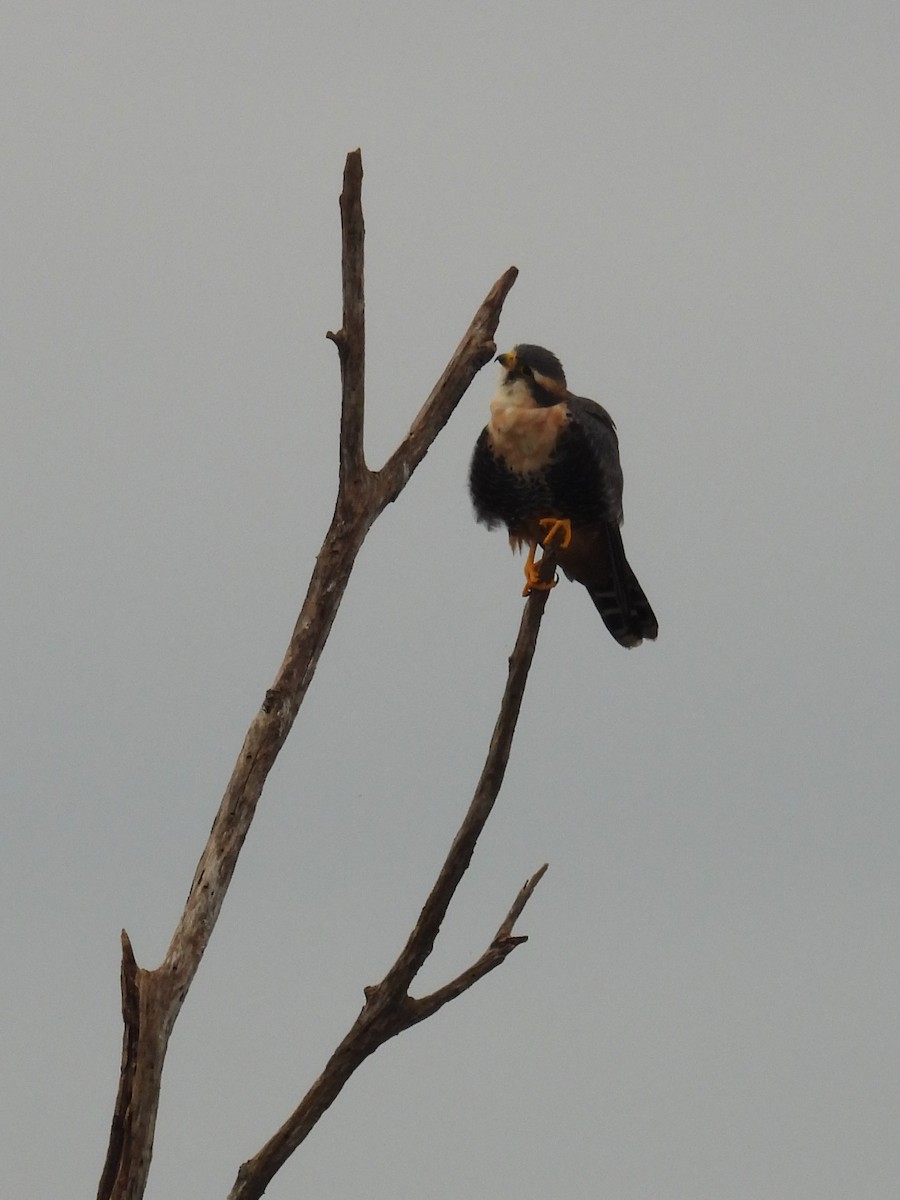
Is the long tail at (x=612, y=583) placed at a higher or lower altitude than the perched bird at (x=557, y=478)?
lower

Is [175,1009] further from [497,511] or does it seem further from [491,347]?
[497,511]

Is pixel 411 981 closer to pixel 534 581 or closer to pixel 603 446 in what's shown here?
pixel 534 581

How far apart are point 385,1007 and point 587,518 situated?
9.91 feet

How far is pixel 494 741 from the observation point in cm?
596

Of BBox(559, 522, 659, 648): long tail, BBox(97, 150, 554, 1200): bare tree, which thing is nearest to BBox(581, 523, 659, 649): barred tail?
BBox(559, 522, 659, 648): long tail

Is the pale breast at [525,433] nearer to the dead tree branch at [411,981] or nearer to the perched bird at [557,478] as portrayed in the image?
the perched bird at [557,478]

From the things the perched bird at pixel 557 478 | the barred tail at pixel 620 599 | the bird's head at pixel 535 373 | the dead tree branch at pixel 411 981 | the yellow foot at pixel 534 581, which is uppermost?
the bird's head at pixel 535 373

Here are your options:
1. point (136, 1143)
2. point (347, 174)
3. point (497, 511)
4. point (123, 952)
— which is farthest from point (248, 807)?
point (497, 511)

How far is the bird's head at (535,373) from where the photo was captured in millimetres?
7934

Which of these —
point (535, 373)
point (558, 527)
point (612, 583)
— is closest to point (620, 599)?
point (612, 583)

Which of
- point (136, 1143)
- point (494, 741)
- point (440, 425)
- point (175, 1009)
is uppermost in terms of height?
point (440, 425)

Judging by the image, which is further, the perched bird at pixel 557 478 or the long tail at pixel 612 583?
the long tail at pixel 612 583

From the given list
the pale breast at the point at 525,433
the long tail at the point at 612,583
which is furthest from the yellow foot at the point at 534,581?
the long tail at the point at 612,583

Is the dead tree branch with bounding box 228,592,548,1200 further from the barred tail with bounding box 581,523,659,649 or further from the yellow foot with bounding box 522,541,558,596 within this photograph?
the barred tail with bounding box 581,523,659,649
